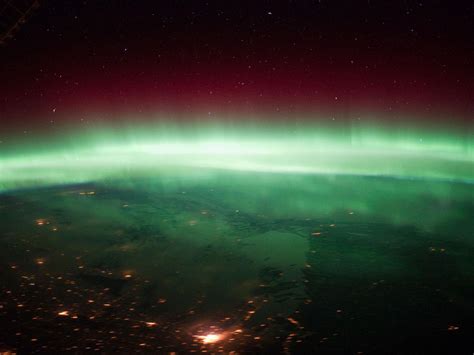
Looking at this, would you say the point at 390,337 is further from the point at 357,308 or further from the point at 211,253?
the point at 211,253

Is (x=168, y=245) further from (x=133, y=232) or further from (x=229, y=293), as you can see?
(x=229, y=293)

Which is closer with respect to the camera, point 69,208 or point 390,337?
point 390,337

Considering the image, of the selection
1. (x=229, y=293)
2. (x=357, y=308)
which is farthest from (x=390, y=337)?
(x=229, y=293)

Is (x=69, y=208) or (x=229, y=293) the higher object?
(x=69, y=208)

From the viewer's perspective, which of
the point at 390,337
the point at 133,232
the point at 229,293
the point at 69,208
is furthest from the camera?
the point at 69,208

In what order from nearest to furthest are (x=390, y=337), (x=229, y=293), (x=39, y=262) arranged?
(x=390, y=337) → (x=229, y=293) → (x=39, y=262)

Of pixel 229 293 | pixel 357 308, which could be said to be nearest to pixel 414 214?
pixel 357 308
